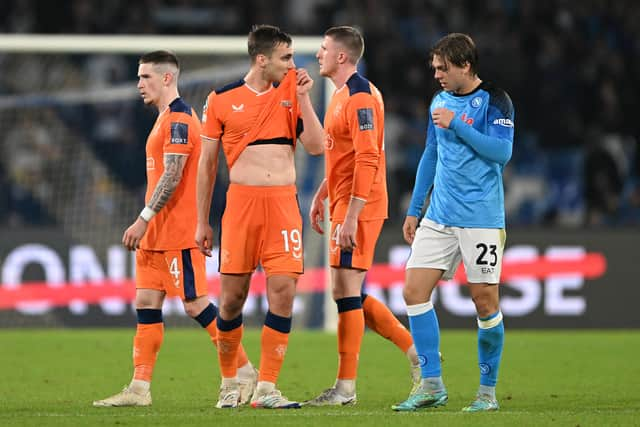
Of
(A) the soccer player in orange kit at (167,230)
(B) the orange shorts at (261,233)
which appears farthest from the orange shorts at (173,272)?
(B) the orange shorts at (261,233)

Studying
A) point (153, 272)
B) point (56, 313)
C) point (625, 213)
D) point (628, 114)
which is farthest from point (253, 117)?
point (628, 114)

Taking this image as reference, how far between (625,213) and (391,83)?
391 cm

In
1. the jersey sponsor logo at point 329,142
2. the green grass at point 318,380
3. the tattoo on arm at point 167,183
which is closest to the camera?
the green grass at point 318,380

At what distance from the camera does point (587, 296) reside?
1360cm

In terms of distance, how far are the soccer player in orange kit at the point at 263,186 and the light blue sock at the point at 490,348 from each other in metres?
1.07

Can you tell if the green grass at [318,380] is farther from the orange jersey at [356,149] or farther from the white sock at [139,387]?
the orange jersey at [356,149]

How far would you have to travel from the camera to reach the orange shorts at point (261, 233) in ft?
22.9

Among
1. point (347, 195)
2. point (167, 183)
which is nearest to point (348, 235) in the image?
point (347, 195)

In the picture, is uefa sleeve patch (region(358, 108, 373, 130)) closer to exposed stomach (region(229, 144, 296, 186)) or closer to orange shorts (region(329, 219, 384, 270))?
exposed stomach (region(229, 144, 296, 186))

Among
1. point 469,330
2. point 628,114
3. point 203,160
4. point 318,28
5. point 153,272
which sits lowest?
point 469,330

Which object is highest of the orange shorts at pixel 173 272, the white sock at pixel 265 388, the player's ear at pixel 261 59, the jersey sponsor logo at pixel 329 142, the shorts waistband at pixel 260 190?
the player's ear at pixel 261 59

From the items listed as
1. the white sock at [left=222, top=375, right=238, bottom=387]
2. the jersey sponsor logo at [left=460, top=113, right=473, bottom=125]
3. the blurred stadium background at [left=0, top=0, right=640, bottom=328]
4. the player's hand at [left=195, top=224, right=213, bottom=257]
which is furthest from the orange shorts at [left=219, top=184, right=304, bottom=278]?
the blurred stadium background at [left=0, top=0, right=640, bottom=328]

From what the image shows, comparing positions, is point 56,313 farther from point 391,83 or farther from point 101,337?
point 391,83

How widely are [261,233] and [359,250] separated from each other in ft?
2.13
